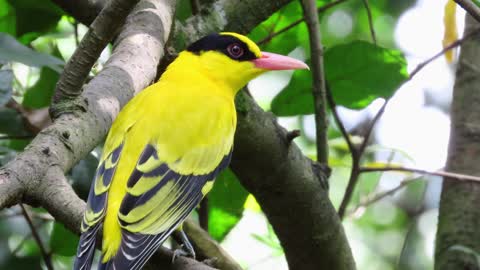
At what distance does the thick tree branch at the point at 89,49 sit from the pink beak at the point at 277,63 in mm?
1064

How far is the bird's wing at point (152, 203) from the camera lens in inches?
88.0

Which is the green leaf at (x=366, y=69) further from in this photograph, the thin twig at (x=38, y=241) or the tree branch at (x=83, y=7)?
the thin twig at (x=38, y=241)

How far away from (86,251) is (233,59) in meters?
1.40

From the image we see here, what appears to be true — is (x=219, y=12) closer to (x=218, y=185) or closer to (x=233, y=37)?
(x=233, y=37)

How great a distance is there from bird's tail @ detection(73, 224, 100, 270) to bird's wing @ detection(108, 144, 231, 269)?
0.22ft

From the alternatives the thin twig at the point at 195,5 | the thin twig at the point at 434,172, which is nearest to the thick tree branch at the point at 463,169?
the thin twig at the point at 434,172

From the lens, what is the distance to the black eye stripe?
3244mm

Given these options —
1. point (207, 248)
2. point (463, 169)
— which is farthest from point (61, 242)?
point (463, 169)

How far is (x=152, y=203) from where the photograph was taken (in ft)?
8.29

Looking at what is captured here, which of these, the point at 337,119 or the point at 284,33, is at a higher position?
the point at 284,33

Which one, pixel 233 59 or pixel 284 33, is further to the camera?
pixel 284 33

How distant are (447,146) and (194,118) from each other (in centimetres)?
157

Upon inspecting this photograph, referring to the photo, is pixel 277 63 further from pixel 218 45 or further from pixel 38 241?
pixel 38 241

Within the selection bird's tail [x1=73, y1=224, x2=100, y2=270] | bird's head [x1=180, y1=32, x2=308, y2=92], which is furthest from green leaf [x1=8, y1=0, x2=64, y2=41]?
bird's tail [x1=73, y1=224, x2=100, y2=270]
